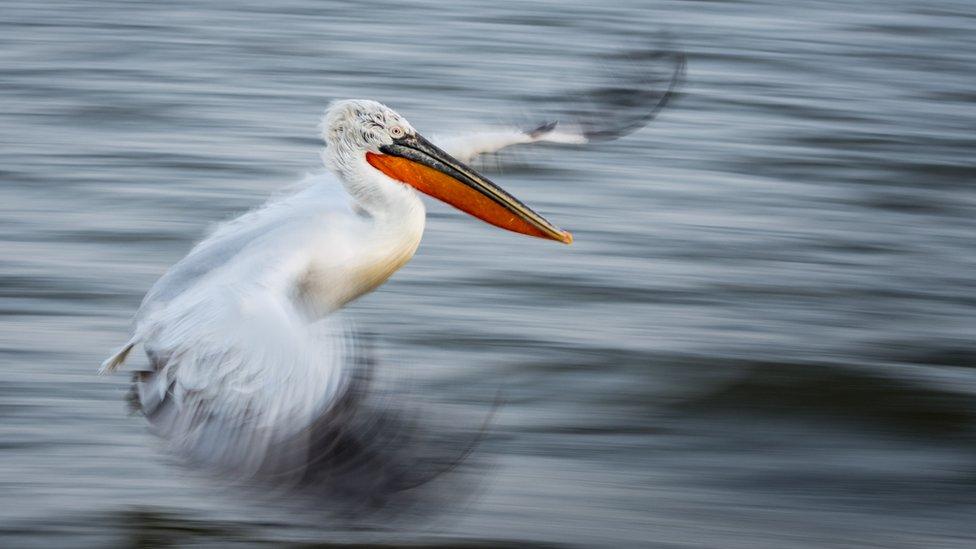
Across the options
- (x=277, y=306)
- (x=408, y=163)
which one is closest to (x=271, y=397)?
(x=277, y=306)

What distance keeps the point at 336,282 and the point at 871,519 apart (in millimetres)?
1635

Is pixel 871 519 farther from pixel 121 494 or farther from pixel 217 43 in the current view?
pixel 217 43

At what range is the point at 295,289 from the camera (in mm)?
3965

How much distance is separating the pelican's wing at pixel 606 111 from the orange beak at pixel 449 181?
0.28m

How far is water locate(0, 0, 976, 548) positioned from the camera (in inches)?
166

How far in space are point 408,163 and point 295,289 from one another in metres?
0.64

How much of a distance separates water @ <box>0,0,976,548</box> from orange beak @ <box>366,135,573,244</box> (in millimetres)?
441

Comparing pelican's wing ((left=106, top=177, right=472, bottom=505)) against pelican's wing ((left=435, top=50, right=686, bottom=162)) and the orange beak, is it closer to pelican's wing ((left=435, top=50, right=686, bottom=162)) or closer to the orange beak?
the orange beak

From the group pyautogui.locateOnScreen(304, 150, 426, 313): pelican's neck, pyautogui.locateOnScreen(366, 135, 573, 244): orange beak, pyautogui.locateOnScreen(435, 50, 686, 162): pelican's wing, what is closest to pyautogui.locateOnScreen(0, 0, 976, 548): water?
pyautogui.locateOnScreen(435, 50, 686, 162): pelican's wing

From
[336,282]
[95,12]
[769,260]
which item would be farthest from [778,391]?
[95,12]

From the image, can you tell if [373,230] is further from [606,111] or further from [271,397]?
[606,111]

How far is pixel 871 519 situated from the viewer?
164 inches

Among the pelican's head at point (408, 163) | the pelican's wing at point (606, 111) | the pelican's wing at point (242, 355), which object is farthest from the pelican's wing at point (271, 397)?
the pelican's wing at point (606, 111)

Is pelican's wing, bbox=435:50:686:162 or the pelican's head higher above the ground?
pelican's wing, bbox=435:50:686:162
